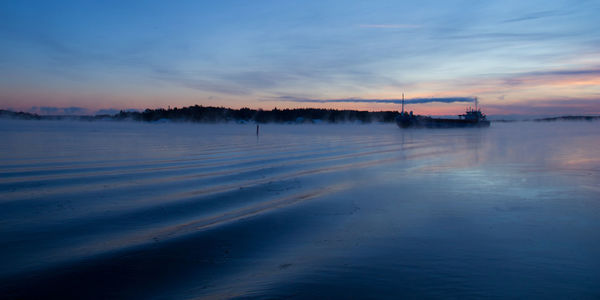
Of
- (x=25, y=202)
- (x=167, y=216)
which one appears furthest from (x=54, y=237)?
(x=25, y=202)

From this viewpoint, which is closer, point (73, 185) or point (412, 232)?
point (412, 232)

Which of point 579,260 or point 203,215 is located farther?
point 203,215

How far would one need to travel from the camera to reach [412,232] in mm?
6859

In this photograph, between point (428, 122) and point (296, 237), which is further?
point (428, 122)

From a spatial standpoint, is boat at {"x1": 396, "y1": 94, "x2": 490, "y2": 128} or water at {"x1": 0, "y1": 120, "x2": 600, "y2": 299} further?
boat at {"x1": 396, "y1": 94, "x2": 490, "y2": 128}

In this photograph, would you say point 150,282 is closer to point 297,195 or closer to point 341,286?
point 341,286

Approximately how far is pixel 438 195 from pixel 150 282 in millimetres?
8177

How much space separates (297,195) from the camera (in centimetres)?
1034

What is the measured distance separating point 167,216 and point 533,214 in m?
8.18

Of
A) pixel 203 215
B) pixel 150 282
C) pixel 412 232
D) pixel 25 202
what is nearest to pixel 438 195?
pixel 412 232

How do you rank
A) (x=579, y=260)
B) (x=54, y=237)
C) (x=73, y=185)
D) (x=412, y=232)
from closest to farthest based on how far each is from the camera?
(x=579, y=260)
(x=54, y=237)
(x=412, y=232)
(x=73, y=185)

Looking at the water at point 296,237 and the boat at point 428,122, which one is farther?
the boat at point 428,122

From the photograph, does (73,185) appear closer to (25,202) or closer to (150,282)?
(25,202)

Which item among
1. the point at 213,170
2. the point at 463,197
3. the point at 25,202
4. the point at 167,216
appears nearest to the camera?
the point at 167,216
